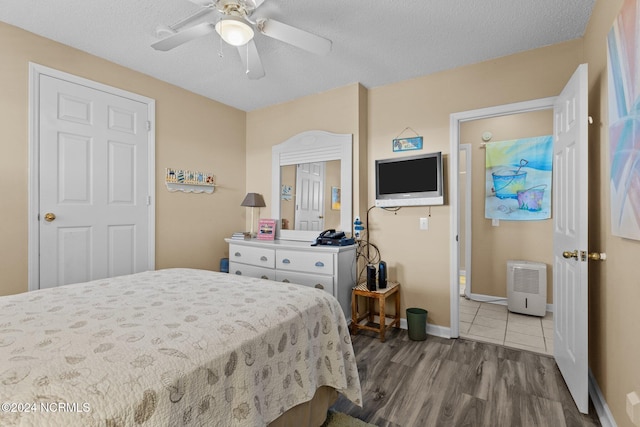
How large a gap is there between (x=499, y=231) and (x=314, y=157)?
249cm

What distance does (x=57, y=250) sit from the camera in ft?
8.07

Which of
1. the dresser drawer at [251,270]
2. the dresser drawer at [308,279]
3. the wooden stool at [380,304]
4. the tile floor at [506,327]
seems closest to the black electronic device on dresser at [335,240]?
the dresser drawer at [308,279]

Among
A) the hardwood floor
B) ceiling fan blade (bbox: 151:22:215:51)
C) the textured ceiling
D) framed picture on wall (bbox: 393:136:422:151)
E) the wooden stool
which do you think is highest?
the textured ceiling

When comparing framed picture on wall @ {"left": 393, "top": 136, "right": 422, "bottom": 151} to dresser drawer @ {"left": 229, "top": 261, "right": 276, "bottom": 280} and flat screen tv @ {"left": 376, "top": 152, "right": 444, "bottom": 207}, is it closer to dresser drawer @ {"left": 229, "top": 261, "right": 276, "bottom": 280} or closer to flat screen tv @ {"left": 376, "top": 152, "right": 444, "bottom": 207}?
flat screen tv @ {"left": 376, "top": 152, "right": 444, "bottom": 207}

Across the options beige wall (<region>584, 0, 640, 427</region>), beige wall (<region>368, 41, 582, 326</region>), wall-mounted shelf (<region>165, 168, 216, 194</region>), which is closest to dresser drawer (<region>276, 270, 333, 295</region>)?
beige wall (<region>368, 41, 582, 326</region>)

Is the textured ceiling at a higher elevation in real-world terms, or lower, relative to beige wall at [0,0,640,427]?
higher

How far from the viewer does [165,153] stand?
3182mm

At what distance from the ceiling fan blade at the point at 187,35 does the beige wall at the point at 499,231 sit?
3.25 m

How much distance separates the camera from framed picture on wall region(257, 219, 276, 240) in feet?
11.7

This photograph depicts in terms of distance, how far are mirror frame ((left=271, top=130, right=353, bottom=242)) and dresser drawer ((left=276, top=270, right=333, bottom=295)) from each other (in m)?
0.56

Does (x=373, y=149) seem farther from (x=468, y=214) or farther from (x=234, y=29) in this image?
(x=234, y=29)

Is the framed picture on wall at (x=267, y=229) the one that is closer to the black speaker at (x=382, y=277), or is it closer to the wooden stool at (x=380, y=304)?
the wooden stool at (x=380, y=304)

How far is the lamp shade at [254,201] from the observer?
3.61m

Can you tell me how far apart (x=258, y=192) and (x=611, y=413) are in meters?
3.54
